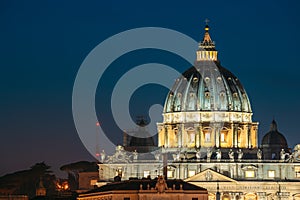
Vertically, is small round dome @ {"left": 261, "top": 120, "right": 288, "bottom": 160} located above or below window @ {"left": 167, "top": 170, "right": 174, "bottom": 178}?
above

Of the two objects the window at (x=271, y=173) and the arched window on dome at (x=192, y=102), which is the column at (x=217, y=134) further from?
the window at (x=271, y=173)

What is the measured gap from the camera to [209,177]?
113062 millimetres

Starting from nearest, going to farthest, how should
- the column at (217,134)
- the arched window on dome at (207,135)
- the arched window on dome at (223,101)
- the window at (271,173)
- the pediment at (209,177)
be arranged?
the pediment at (209,177), the window at (271,173), the column at (217,134), the arched window on dome at (207,135), the arched window on dome at (223,101)

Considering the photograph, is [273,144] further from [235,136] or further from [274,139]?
[235,136]

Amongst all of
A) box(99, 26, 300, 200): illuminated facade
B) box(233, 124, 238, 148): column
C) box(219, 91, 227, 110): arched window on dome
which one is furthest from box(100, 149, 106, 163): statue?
box(219, 91, 227, 110): arched window on dome

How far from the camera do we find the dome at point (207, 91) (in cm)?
12612

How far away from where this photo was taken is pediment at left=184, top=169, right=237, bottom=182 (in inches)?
4437

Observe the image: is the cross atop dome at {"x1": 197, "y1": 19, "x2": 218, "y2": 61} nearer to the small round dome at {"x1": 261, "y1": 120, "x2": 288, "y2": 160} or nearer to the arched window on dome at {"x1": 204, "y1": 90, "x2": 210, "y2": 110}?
the arched window on dome at {"x1": 204, "y1": 90, "x2": 210, "y2": 110}

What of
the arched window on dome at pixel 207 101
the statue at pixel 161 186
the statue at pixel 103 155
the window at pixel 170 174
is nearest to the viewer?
the statue at pixel 161 186

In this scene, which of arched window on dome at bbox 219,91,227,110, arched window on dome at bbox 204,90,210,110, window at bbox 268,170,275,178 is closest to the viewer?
window at bbox 268,170,275,178

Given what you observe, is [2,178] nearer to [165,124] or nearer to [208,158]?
[165,124]

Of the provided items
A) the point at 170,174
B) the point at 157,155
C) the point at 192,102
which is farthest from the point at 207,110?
the point at 170,174

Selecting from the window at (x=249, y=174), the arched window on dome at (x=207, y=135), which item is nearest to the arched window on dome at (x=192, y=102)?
the arched window on dome at (x=207, y=135)

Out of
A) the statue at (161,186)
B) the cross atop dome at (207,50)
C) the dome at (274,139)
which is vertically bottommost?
the statue at (161,186)
